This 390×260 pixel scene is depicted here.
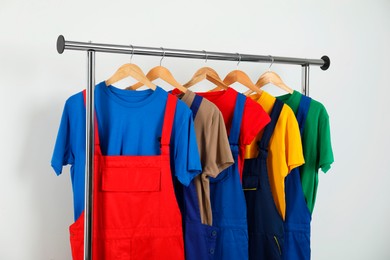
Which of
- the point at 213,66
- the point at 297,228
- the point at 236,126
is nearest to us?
the point at 236,126

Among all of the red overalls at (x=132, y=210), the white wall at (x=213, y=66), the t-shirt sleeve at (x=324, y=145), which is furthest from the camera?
the white wall at (x=213, y=66)

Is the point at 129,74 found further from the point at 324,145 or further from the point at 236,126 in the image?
the point at 324,145

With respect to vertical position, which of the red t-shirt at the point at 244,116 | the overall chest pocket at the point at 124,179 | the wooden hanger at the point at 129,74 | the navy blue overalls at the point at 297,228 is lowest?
the navy blue overalls at the point at 297,228

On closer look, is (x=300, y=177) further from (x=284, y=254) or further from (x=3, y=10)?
(x=3, y=10)

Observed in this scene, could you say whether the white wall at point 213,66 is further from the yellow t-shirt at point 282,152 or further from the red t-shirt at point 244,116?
the yellow t-shirt at point 282,152

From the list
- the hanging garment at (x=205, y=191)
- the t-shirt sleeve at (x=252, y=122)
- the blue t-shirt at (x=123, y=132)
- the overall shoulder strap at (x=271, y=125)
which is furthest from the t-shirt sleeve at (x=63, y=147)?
the overall shoulder strap at (x=271, y=125)

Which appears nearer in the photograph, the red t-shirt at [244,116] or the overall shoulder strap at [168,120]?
the overall shoulder strap at [168,120]

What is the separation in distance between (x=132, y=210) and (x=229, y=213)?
44 cm

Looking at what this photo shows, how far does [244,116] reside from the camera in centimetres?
246

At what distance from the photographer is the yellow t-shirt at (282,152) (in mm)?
2502

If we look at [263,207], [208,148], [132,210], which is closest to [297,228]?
[263,207]

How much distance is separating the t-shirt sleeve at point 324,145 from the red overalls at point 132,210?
758 mm

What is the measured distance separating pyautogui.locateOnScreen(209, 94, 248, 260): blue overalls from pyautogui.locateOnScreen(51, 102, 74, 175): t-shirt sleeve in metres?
0.63

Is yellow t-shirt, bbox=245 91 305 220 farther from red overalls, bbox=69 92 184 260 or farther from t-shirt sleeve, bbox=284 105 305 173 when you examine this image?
red overalls, bbox=69 92 184 260
